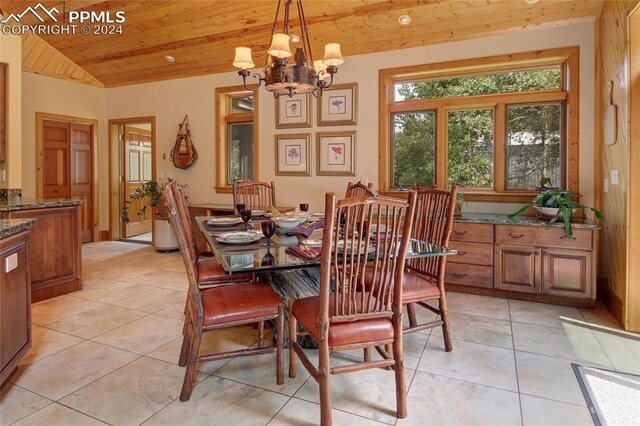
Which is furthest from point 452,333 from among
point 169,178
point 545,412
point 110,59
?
point 110,59

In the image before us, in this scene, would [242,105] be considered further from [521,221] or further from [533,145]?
[521,221]

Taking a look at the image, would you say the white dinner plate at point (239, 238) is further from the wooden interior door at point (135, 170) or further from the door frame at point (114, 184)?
the wooden interior door at point (135, 170)

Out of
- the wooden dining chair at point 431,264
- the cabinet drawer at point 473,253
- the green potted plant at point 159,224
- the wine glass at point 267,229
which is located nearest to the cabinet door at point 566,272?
the cabinet drawer at point 473,253

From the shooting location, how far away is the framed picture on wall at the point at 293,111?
5.10 metres

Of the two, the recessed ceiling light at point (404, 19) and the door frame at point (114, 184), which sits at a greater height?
the recessed ceiling light at point (404, 19)

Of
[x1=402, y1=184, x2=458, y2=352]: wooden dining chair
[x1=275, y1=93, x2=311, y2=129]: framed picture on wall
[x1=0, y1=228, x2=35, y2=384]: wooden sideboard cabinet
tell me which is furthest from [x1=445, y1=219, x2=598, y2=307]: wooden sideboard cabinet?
[x1=0, y1=228, x2=35, y2=384]: wooden sideboard cabinet

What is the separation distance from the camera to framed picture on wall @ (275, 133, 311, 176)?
515 cm

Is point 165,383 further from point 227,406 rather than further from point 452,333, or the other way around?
point 452,333

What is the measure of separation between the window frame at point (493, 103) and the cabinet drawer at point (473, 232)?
2.13ft

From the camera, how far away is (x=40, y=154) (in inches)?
232

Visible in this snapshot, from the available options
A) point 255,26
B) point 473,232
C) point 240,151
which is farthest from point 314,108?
point 473,232

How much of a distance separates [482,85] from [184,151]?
4.27 metres

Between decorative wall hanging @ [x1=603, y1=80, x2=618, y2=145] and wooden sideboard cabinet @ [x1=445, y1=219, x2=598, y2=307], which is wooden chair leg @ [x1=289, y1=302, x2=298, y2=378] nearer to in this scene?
wooden sideboard cabinet @ [x1=445, y1=219, x2=598, y2=307]

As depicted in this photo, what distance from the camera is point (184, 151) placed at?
19.6 feet
